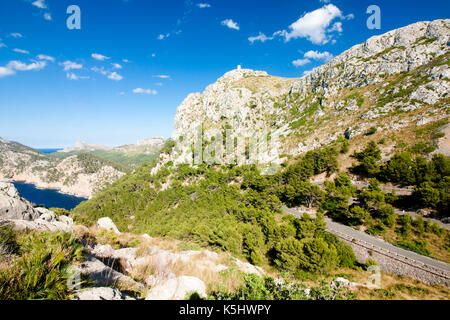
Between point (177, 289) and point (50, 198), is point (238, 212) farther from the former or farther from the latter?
point (50, 198)

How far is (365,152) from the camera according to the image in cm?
4062

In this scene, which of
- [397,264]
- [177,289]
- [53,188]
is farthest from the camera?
[53,188]

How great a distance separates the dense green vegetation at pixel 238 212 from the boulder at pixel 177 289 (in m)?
11.4

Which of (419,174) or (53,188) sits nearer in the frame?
(419,174)

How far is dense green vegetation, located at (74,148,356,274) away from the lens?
20.0 meters

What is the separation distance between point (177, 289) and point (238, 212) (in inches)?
1349

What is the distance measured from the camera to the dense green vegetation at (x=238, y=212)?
65.7 feet

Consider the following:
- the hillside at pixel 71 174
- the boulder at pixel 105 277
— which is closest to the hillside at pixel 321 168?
the boulder at pixel 105 277

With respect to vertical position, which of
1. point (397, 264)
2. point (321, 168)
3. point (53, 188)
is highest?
point (321, 168)

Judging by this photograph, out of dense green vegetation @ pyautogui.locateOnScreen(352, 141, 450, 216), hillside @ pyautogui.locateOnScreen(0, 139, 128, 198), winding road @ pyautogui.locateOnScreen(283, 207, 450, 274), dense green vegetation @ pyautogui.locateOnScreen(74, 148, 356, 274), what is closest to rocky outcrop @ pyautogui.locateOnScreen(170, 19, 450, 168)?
dense green vegetation @ pyautogui.locateOnScreen(74, 148, 356, 274)

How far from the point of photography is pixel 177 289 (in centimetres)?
443

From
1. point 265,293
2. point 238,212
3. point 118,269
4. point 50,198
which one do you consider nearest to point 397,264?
point 238,212

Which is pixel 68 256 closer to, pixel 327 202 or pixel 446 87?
pixel 327 202
